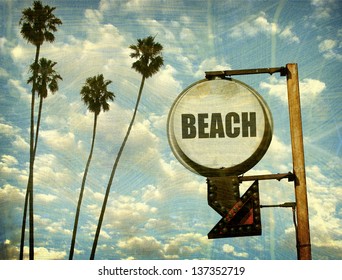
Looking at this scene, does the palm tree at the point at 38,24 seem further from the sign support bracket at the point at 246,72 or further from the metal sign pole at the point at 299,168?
the metal sign pole at the point at 299,168

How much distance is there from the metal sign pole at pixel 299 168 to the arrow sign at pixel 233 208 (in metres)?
0.38

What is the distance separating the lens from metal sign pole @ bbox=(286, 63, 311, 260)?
4027 mm

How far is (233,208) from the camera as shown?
160 inches

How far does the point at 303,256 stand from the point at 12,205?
3006 millimetres

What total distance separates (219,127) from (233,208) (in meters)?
0.81

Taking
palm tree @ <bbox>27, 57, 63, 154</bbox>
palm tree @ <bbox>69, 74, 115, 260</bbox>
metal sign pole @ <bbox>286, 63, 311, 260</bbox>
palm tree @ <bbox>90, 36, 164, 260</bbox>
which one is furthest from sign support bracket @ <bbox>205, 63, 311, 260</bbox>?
palm tree @ <bbox>27, 57, 63, 154</bbox>

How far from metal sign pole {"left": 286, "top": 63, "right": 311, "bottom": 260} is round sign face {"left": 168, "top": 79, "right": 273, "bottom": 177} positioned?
0.78 feet

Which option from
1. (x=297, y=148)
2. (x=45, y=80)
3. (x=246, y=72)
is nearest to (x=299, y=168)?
(x=297, y=148)

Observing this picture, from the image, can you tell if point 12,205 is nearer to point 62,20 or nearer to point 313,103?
point 62,20

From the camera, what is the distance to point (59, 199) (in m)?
4.59

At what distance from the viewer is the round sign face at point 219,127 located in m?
4.21

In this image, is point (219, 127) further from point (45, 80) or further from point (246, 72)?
point (45, 80)

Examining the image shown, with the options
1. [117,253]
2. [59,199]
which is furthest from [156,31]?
[117,253]

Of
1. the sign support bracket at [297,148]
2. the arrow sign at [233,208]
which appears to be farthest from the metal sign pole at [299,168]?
the arrow sign at [233,208]
